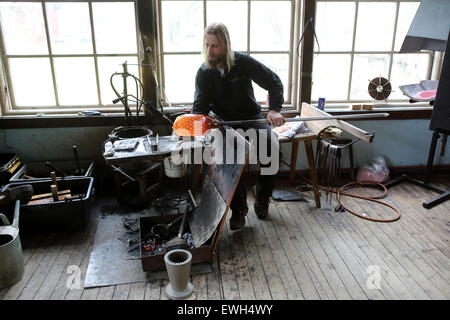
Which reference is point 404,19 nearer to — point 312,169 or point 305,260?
point 312,169

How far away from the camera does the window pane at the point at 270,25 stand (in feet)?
11.4

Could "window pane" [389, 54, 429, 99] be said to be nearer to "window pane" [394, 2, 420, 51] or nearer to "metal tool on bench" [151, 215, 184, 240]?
"window pane" [394, 2, 420, 51]

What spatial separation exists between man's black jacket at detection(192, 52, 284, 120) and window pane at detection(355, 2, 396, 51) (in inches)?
52.9

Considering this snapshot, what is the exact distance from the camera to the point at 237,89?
114 inches

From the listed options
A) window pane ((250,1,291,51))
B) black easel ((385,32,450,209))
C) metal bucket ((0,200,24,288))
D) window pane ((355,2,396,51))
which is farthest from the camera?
window pane ((355,2,396,51))

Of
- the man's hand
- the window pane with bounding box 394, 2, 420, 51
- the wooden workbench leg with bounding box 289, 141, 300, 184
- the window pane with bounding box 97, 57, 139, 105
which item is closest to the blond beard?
the man's hand

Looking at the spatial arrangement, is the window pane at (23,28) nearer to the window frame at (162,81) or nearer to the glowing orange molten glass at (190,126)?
the window frame at (162,81)

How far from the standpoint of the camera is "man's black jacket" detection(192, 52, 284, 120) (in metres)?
2.88

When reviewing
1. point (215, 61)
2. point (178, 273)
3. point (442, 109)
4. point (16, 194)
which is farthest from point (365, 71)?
point (16, 194)

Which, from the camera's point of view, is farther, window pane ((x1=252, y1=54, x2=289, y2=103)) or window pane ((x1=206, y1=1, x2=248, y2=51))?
window pane ((x1=252, y1=54, x2=289, y2=103))

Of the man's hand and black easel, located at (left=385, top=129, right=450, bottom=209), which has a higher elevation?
the man's hand

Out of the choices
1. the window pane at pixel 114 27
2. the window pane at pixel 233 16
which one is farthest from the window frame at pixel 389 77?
the window pane at pixel 114 27

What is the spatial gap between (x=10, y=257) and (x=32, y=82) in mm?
1869
